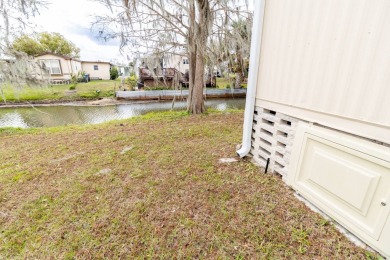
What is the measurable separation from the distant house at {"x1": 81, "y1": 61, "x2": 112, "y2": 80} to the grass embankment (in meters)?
24.1

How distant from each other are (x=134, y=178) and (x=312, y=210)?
6.29ft

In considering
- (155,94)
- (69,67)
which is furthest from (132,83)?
(69,67)

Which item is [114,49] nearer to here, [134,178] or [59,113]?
[134,178]

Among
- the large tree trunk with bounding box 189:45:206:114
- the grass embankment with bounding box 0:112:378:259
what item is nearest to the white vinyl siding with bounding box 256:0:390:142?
the grass embankment with bounding box 0:112:378:259

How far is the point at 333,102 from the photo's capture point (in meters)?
1.42

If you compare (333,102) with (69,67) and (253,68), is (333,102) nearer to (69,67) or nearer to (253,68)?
(253,68)

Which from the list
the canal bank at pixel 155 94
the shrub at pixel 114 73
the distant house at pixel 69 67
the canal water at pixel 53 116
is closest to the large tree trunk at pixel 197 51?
the canal water at pixel 53 116

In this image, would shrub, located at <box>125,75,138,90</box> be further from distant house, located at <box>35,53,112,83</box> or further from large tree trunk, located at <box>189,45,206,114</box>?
large tree trunk, located at <box>189,45,206,114</box>

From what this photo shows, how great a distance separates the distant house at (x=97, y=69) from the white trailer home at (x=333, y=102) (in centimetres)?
2600

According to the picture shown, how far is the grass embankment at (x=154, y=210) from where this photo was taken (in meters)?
1.33

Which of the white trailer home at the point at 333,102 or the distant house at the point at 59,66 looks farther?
the distant house at the point at 59,66

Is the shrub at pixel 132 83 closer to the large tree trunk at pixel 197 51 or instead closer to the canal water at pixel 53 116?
the canal water at pixel 53 116

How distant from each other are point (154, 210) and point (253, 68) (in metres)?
1.93

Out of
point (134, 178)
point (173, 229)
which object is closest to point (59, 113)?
point (134, 178)
